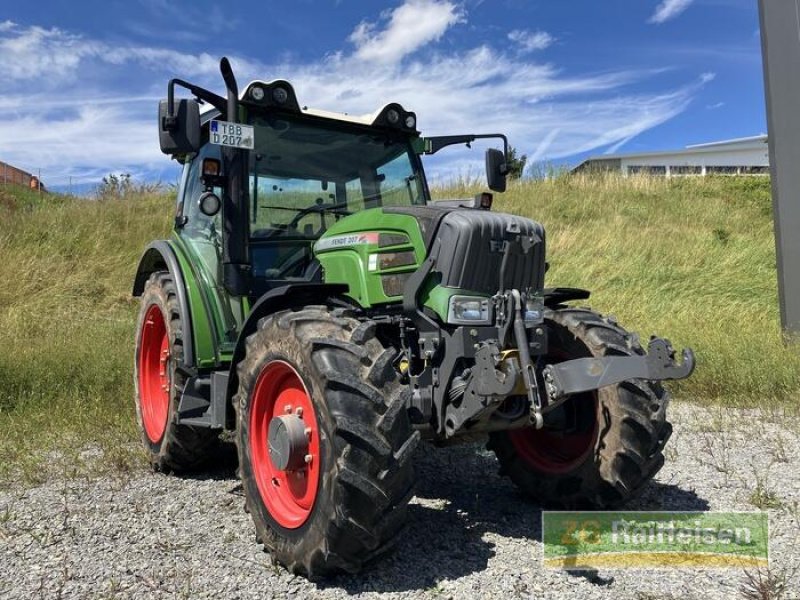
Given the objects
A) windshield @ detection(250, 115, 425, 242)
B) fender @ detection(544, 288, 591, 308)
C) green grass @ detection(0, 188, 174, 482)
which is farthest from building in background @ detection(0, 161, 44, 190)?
fender @ detection(544, 288, 591, 308)

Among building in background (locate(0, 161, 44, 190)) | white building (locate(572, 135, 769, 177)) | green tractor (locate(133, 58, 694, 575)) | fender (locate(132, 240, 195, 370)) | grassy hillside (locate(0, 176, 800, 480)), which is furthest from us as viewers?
white building (locate(572, 135, 769, 177))

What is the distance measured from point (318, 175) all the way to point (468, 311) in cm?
165

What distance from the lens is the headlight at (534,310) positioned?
311cm

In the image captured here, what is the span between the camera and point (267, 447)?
309 centimetres

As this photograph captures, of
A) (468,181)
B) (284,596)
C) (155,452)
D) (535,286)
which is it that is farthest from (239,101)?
(468,181)

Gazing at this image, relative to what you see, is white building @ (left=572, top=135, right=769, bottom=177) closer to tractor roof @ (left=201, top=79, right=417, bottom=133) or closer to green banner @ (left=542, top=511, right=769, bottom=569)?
tractor roof @ (left=201, top=79, right=417, bottom=133)

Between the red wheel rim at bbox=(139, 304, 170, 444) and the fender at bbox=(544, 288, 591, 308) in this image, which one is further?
the red wheel rim at bbox=(139, 304, 170, 444)

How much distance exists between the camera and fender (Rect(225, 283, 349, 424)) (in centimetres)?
322

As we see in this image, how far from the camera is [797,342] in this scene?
23.2ft

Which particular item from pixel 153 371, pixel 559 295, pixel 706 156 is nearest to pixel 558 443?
pixel 559 295

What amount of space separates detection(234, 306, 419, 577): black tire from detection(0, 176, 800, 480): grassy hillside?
2.27 meters

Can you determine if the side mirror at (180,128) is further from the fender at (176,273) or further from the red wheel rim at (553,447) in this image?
the red wheel rim at (553,447)

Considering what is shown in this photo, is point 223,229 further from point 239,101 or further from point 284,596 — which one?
point 284,596

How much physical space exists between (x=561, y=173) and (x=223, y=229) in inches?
564
